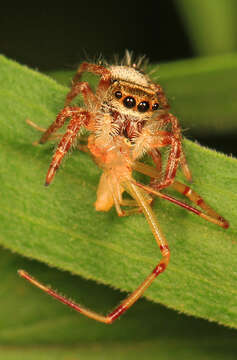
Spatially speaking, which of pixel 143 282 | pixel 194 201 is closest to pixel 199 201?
pixel 194 201

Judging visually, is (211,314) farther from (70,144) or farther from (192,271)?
(70,144)

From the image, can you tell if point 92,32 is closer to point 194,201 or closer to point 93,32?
point 93,32

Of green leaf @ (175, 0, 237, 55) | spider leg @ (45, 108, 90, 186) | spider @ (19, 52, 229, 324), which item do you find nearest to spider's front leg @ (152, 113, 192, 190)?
spider @ (19, 52, 229, 324)

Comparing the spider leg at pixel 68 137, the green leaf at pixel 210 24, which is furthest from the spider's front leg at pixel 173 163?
the green leaf at pixel 210 24

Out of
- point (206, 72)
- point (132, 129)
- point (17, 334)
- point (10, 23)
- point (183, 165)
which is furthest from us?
point (10, 23)

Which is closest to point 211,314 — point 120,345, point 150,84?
point 120,345

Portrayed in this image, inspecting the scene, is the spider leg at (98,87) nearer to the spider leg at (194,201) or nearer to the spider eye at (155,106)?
the spider eye at (155,106)

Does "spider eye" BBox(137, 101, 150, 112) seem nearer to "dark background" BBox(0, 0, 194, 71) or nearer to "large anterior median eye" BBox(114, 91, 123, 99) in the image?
"large anterior median eye" BBox(114, 91, 123, 99)
